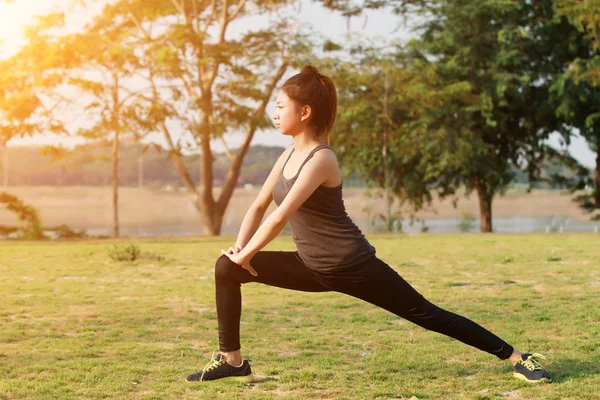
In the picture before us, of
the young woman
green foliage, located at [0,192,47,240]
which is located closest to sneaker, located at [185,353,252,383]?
the young woman

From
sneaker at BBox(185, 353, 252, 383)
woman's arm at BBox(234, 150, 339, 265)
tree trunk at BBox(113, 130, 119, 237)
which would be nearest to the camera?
woman's arm at BBox(234, 150, 339, 265)

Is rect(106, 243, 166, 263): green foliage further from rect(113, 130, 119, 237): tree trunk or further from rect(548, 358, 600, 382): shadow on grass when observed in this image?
rect(113, 130, 119, 237): tree trunk

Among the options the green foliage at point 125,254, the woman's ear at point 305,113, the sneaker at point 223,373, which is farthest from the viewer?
the green foliage at point 125,254

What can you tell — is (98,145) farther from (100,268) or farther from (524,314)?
(524,314)

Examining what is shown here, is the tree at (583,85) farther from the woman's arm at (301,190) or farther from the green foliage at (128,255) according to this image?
the woman's arm at (301,190)

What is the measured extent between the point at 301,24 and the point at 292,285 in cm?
2375

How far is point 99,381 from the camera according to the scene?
4.78 meters

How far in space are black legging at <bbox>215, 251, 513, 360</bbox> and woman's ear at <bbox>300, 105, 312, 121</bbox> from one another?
76 cm

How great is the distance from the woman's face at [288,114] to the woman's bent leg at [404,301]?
82 cm

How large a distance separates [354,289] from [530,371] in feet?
3.61

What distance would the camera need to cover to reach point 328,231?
4324 mm

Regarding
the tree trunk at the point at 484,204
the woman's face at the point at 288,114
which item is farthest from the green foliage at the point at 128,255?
the tree trunk at the point at 484,204

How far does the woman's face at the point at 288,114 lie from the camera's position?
436 centimetres

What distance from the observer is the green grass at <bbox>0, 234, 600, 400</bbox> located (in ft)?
15.1
